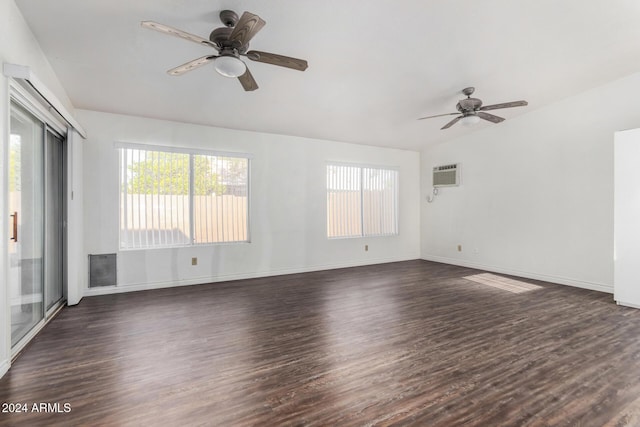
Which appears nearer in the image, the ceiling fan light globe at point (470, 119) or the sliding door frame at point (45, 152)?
the sliding door frame at point (45, 152)

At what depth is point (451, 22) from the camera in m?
2.97

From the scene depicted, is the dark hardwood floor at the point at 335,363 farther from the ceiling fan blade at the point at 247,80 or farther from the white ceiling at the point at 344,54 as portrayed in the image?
the white ceiling at the point at 344,54

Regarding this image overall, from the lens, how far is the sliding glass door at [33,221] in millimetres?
2602

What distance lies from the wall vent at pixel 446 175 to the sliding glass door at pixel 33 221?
6.62 meters

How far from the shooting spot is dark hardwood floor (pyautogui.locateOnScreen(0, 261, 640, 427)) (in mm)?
1830

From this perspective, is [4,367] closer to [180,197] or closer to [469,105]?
[180,197]

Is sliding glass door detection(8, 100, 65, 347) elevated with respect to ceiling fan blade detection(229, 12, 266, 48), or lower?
lower

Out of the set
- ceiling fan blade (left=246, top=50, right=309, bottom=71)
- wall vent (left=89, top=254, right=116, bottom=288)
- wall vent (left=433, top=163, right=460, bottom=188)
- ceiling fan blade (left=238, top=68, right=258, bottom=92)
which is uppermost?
ceiling fan blade (left=246, top=50, right=309, bottom=71)

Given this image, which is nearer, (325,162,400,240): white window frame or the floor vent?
the floor vent

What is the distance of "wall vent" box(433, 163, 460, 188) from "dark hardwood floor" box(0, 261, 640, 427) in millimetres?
3005

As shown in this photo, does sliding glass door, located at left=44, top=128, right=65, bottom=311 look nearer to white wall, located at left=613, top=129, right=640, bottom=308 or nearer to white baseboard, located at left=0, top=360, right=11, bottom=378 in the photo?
white baseboard, located at left=0, top=360, right=11, bottom=378

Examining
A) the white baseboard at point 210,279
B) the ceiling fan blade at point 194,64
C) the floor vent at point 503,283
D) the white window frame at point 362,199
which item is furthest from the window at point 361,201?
the ceiling fan blade at point 194,64

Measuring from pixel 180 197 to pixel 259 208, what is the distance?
131 cm

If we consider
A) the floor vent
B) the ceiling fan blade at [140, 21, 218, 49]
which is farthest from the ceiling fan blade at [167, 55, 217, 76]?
the floor vent
